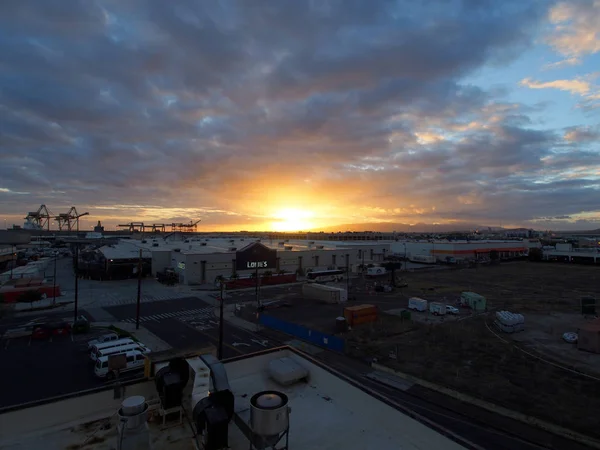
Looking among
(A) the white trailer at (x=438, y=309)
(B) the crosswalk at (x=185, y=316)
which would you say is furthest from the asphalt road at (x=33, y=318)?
(A) the white trailer at (x=438, y=309)

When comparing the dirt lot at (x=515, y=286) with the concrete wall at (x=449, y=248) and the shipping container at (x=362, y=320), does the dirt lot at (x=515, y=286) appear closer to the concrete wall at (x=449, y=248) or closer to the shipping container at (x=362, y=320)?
the shipping container at (x=362, y=320)

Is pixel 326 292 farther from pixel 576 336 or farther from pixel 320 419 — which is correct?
pixel 320 419

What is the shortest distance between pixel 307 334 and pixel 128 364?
1518cm

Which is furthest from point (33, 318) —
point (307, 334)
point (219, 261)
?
point (307, 334)

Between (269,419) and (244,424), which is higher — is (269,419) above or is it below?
above

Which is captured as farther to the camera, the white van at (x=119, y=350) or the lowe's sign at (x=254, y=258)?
the lowe's sign at (x=254, y=258)

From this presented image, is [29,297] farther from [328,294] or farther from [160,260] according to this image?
[328,294]

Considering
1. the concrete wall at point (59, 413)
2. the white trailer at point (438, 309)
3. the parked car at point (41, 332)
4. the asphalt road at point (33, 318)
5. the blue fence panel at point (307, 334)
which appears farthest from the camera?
the white trailer at point (438, 309)

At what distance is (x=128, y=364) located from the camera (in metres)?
24.5

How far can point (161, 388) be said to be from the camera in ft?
28.7

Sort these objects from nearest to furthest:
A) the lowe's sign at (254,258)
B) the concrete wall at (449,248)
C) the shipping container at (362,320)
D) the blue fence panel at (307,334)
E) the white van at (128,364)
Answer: the white van at (128,364)
the blue fence panel at (307,334)
the shipping container at (362,320)
the lowe's sign at (254,258)
the concrete wall at (449,248)

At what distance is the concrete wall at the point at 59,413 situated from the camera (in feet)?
27.2

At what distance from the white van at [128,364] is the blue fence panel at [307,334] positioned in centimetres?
1382

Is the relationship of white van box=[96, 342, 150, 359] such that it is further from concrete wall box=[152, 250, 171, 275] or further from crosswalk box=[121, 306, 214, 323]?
concrete wall box=[152, 250, 171, 275]
